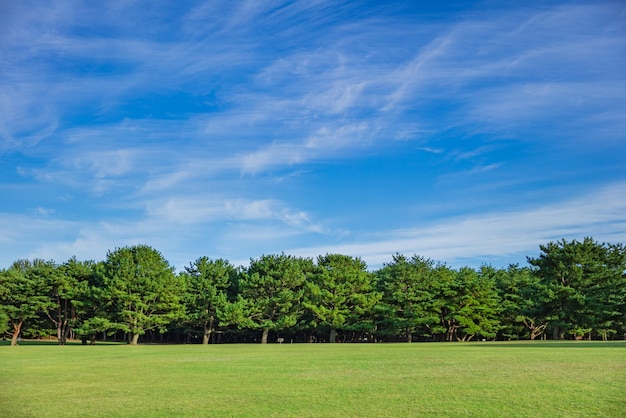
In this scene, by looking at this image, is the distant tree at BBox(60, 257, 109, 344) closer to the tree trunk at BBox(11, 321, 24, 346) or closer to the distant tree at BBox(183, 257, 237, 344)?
the tree trunk at BBox(11, 321, 24, 346)

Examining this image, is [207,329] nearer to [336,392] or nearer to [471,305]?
[471,305]

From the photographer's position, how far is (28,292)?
54312 millimetres

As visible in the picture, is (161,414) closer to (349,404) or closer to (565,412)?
(349,404)

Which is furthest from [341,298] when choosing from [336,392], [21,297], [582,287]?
[336,392]

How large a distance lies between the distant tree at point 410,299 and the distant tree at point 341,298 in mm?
2026

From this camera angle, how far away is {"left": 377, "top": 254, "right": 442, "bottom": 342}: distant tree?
179 ft

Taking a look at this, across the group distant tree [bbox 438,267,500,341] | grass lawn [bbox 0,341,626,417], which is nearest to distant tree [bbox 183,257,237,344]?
distant tree [bbox 438,267,500,341]

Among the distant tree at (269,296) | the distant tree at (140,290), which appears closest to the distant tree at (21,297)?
the distant tree at (140,290)

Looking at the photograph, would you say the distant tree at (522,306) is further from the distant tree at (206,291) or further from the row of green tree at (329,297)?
the distant tree at (206,291)

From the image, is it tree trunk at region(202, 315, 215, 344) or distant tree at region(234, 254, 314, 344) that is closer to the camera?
distant tree at region(234, 254, 314, 344)

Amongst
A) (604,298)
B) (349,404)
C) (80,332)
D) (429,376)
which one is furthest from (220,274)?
(349,404)

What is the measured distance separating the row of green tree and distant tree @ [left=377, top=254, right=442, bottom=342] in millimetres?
129

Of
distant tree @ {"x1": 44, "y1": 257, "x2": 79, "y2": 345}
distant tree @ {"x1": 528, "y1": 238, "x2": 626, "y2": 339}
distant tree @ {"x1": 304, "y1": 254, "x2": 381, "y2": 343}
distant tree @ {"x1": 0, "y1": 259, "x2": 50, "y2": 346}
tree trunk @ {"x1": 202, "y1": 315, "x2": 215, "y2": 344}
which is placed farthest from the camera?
tree trunk @ {"x1": 202, "y1": 315, "x2": 215, "y2": 344}

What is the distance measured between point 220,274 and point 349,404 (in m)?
52.3
